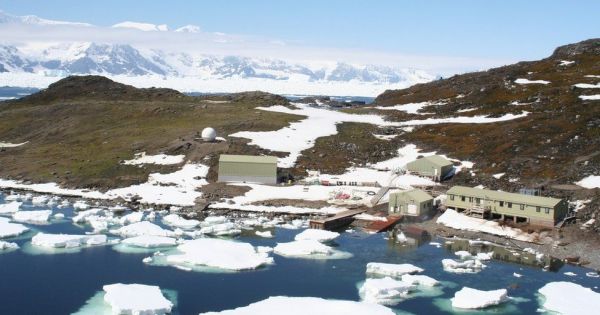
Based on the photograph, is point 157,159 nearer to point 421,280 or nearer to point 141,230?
point 141,230

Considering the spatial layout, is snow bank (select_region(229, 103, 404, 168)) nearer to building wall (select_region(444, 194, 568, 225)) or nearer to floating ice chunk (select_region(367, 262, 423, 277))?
building wall (select_region(444, 194, 568, 225))

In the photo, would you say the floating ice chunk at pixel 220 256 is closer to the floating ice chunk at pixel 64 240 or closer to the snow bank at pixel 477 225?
the floating ice chunk at pixel 64 240

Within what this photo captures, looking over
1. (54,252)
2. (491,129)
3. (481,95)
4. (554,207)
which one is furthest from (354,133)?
(54,252)

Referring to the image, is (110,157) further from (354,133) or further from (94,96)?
(94,96)

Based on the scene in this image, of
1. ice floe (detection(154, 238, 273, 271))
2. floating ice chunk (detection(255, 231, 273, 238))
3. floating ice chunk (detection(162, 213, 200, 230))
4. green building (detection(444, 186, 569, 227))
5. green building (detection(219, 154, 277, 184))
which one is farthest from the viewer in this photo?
green building (detection(219, 154, 277, 184))

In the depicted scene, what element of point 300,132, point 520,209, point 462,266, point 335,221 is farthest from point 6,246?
point 300,132

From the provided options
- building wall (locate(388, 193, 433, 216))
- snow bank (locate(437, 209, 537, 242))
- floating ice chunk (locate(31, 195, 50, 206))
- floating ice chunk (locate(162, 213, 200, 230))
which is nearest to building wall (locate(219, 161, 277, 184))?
floating ice chunk (locate(162, 213, 200, 230))
